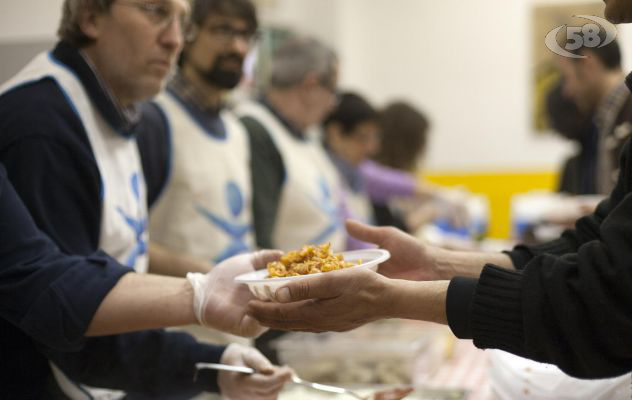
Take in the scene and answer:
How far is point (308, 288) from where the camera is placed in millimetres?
1124

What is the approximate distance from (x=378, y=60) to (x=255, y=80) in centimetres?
222

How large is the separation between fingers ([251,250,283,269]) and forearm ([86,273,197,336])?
0.43 feet

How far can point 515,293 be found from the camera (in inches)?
42.3

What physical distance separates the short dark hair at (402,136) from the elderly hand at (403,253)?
290cm

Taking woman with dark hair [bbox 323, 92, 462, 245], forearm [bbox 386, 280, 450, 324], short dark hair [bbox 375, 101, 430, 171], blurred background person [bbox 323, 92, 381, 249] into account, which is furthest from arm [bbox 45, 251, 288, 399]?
short dark hair [bbox 375, 101, 430, 171]

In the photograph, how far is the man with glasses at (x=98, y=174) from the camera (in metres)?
1.28

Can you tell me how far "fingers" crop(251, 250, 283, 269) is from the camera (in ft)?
4.48

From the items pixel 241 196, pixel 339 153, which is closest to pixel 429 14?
pixel 339 153

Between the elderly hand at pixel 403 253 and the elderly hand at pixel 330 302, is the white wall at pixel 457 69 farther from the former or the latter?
the elderly hand at pixel 330 302

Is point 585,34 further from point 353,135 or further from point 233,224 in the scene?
point 353,135

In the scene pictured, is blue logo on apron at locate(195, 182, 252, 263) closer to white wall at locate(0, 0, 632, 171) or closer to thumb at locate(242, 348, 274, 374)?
thumb at locate(242, 348, 274, 374)

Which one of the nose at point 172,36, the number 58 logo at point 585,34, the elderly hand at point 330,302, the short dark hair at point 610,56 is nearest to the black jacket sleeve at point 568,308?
the elderly hand at point 330,302

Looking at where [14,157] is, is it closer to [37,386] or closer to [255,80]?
[37,386]

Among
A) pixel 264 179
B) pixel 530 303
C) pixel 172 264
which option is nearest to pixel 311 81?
pixel 264 179
